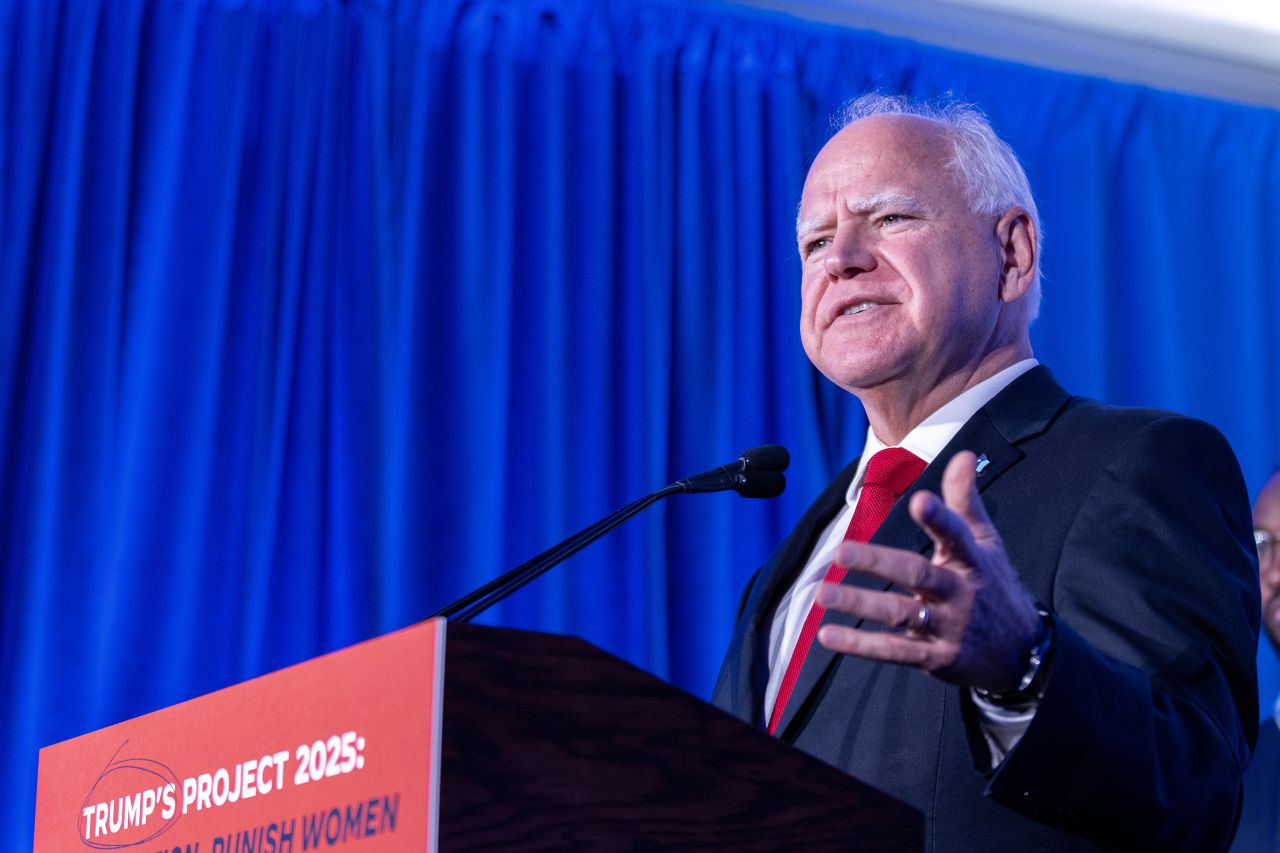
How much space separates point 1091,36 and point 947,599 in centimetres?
350

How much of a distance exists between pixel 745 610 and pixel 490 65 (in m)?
1.81

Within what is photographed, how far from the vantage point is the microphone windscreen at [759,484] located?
206 centimetres

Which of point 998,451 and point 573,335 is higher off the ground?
point 573,335

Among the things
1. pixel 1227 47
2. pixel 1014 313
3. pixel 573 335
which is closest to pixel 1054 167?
pixel 1227 47

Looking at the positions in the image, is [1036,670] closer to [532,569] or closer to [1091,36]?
[532,569]

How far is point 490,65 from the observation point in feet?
11.4

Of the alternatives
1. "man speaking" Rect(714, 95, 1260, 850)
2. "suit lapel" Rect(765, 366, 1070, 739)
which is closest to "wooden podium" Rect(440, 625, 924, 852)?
"man speaking" Rect(714, 95, 1260, 850)

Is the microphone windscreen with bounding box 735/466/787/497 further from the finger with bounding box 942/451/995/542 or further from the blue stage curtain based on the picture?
the blue stage curtain

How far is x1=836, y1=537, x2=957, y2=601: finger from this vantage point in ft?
3.13

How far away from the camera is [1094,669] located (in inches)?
45.4

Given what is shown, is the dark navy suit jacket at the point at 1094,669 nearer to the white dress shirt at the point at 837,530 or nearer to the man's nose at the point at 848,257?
the white dress shirt at the point at 837,530

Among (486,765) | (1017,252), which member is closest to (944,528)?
(486,765)

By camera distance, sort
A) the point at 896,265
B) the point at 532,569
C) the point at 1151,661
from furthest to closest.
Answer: the point at 896,265
the point at 532,569
the point at 1151,661

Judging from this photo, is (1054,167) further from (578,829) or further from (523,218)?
(578,829)
